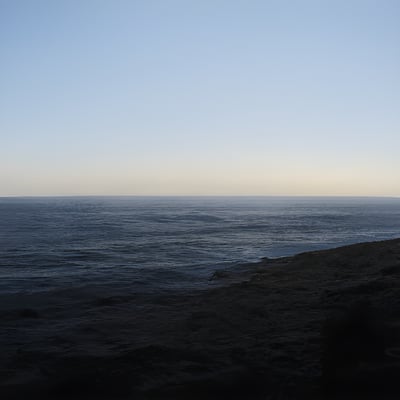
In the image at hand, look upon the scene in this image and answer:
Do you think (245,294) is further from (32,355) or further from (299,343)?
(32,355)

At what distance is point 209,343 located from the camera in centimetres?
830

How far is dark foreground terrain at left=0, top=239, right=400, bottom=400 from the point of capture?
245 inches

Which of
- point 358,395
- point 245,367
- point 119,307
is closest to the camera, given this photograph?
point 358,395

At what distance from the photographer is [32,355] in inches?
314

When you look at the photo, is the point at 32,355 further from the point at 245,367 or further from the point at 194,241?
the point at 194,241

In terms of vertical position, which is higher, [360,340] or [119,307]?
[360,340]

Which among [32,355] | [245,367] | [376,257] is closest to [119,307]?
[32,355]

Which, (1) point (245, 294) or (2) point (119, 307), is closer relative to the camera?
(2) point (119, 307)

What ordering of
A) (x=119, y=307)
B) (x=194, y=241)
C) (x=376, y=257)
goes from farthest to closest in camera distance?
(x=194, y=241), (x=376, y=257), (x=119, y=307)

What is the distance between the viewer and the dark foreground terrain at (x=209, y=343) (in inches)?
245

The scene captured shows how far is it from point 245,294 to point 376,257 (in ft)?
32.6

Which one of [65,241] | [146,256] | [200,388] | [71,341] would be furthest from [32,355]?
[65,241]

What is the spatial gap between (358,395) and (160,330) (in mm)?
5194

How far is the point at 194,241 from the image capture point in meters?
32.5
